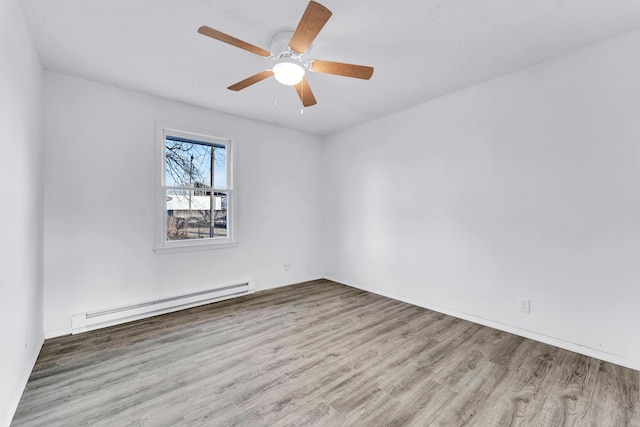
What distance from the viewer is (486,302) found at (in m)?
2.88

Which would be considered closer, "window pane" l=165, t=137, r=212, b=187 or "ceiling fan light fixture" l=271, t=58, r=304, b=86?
"ceiling fan light fixture" l=271, t=58, r=304, b=86

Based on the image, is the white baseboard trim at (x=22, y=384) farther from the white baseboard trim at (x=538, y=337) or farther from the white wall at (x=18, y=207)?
the white baseboard trim at (x=538, y=337)

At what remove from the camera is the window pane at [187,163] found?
3424mm

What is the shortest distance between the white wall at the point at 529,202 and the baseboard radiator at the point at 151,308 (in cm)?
211

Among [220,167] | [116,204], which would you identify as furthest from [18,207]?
[220,167]

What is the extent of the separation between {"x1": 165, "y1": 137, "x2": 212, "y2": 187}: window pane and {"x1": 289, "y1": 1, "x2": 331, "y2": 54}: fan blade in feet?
7.71

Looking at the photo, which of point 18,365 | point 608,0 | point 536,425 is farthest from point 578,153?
point 18,365

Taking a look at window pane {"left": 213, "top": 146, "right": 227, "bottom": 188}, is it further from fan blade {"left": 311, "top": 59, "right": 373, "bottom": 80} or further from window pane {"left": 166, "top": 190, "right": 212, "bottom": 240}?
fan blade {"left": 311, "top": 59, "right": 373, "bottom": 80}

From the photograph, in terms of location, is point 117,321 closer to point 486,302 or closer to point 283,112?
point 283,112

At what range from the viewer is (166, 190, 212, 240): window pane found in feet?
11.1

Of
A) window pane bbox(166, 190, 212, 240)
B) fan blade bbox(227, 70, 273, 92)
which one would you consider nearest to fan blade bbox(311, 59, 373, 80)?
fan blade bbox(227, 70, 273, 92)

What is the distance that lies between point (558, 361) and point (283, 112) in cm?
392

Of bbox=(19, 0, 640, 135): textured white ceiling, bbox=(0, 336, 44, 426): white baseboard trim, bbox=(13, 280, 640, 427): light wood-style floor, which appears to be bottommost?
bbox=(13, 280, 640, 427): light wood-style floor

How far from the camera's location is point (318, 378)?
6.49 ft
